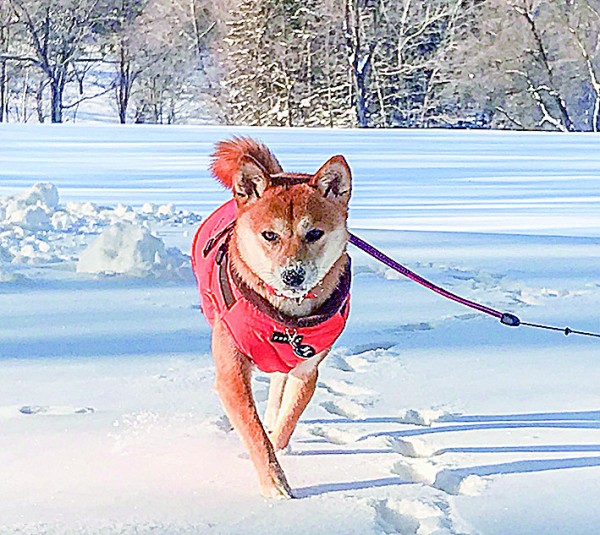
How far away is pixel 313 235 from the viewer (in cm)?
222

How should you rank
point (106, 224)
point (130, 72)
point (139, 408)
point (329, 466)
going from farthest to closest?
point (130, 72) < point (106, 224) < point (139, 408) < point (329, 466)

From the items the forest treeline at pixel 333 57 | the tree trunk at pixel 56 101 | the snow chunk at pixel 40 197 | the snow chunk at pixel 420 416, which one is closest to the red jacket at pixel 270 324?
the snow chunk at pixel 420 416

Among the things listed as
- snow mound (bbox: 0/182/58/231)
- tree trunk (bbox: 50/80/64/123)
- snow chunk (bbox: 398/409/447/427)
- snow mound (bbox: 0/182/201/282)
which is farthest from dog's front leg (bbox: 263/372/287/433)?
tree trunk (bbox: 50/80/64/123)

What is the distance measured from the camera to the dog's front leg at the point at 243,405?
7.14 ft

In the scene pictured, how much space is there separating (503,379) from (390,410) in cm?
50

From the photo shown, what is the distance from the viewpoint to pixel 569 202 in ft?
26.2

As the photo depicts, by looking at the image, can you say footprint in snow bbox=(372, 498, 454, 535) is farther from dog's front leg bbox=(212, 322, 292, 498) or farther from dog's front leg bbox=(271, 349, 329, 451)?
dog's front leg bbox=(271, 349, 329, 451)

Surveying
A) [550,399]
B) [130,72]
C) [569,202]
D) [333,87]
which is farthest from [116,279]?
[130,72]

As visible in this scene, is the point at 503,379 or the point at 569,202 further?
the point at 569,202

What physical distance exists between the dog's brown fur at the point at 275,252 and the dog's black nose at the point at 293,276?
0.01 meters

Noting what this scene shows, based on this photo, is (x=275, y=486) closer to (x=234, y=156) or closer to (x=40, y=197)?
(x=234, y=156)

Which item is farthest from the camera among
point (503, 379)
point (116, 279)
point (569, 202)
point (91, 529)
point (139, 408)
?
point (569, 202)

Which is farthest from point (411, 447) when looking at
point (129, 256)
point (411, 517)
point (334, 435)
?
point (129, 256)

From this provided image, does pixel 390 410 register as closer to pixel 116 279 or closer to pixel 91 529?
pixel 91 529
